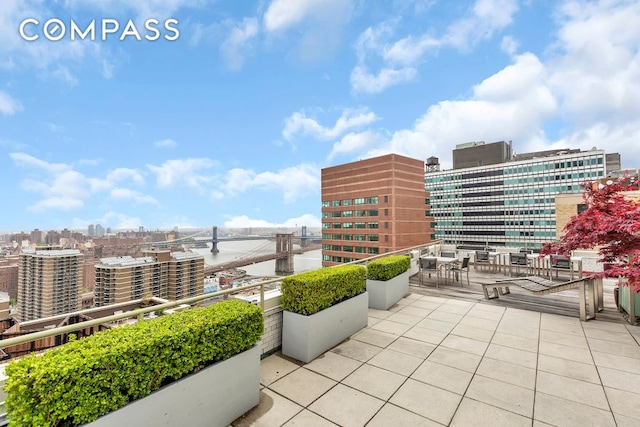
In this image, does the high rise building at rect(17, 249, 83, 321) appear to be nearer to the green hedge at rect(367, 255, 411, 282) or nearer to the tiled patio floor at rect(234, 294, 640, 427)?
the green hedge at rect(367, 255, 411, 282)

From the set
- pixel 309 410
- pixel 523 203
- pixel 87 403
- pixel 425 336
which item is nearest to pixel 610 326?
pixel 425 336

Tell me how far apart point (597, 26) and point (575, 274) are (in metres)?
13.2

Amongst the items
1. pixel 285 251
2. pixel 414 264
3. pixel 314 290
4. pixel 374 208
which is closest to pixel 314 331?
pixel 314 290

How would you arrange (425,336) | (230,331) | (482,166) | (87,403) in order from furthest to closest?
(482,166) → (425,336) → (230,331) → (87,403)

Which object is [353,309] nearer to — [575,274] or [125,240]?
[575,274]

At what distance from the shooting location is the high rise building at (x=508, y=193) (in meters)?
80.5

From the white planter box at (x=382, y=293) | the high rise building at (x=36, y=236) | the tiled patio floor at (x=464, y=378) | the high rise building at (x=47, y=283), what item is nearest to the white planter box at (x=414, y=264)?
the white planter box at (x=382, y=293)

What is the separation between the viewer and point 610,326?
19.3 feet

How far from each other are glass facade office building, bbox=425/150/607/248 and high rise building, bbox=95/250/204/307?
78.7m

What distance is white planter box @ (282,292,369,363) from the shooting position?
15.0 ft

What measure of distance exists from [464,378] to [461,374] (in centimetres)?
11

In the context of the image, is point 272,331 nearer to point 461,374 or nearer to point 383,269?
point 461,374

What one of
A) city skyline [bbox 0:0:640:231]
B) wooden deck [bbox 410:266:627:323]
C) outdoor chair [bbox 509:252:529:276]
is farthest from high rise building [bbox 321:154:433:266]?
wooden deck [bbox 410:266:627:323]

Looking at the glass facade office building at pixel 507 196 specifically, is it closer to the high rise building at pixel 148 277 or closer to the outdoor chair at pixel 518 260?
the outdoor chair at pixel 518 260
